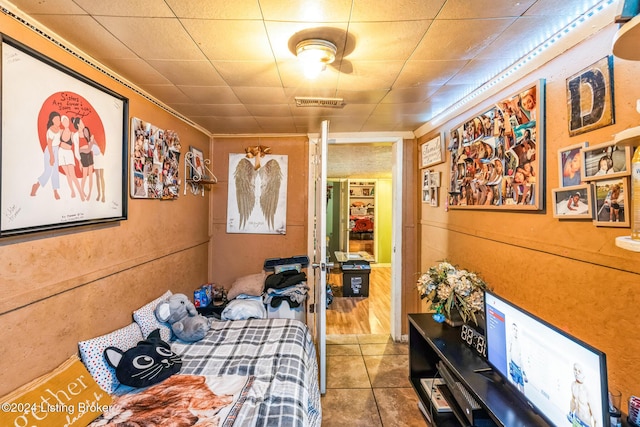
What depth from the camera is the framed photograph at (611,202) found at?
3.39ft

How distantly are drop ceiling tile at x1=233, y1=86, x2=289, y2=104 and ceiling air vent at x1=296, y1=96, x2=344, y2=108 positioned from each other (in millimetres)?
113

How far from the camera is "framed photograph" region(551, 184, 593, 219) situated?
3.91 ft

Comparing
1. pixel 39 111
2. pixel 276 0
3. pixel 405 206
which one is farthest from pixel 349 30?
pixel 405 206

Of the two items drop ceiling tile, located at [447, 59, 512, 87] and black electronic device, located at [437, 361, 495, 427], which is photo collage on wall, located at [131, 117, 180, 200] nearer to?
drop ceiling tile, located at [447, 59, 512, 87]

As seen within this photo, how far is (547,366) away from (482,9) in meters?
1.40

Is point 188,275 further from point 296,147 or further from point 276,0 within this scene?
point 276,0

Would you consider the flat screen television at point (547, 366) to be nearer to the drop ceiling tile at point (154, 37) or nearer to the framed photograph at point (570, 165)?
the framed photograph at point (570, 165)

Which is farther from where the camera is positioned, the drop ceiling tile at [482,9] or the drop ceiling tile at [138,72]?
the drop ceiling tile at [138,72]

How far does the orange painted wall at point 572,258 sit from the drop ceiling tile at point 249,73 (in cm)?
139

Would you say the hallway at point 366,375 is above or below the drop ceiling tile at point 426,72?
below

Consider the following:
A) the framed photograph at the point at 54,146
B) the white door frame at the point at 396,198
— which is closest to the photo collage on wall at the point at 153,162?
the framed photograph at the point at 54,146

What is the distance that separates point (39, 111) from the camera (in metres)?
1.30

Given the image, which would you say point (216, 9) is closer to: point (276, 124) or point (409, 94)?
point (409, 94)

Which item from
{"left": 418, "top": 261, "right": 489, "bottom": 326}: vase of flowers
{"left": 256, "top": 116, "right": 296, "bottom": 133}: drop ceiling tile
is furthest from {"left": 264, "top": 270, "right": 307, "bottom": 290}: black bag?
{"left": 256, "top": 116, "right": 296, "bottom": 133}: drop ceiling tile
